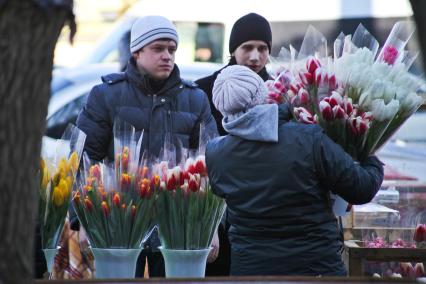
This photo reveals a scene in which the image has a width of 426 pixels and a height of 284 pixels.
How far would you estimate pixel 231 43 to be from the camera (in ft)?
20.5

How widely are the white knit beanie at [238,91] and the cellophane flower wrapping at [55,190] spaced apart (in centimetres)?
74

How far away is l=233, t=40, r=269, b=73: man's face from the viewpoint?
609cm

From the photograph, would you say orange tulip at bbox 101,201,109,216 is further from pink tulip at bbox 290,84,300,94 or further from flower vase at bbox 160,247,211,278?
pink tulip at bbox 290,84,300,94

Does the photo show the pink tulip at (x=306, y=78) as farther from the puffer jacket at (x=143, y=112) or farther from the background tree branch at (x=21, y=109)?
the background tree branch at (x=21, y=109)

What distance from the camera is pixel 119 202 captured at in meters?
4.88

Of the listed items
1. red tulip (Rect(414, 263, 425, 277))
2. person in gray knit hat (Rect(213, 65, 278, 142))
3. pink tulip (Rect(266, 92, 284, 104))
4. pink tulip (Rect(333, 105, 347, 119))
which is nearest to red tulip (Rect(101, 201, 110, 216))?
person in gray knit hat (Rect(213, 65, 278, 142))

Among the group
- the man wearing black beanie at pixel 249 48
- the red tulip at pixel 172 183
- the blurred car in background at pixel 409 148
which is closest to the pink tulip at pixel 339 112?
the red tulip at pixel 172 183

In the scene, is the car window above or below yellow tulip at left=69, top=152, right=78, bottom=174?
above

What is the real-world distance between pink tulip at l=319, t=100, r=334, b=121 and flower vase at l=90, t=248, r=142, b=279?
0.97 meters

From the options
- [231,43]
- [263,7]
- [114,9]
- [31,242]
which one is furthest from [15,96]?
[114,9]

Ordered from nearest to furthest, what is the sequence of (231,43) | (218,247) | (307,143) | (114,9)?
1. (307,143)
2. (218,247)
3. (231,43)
4. (114,9)

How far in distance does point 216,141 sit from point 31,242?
2.28 metres

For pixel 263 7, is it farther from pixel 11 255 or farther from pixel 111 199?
pixel 11 255

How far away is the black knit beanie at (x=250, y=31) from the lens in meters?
6.16
